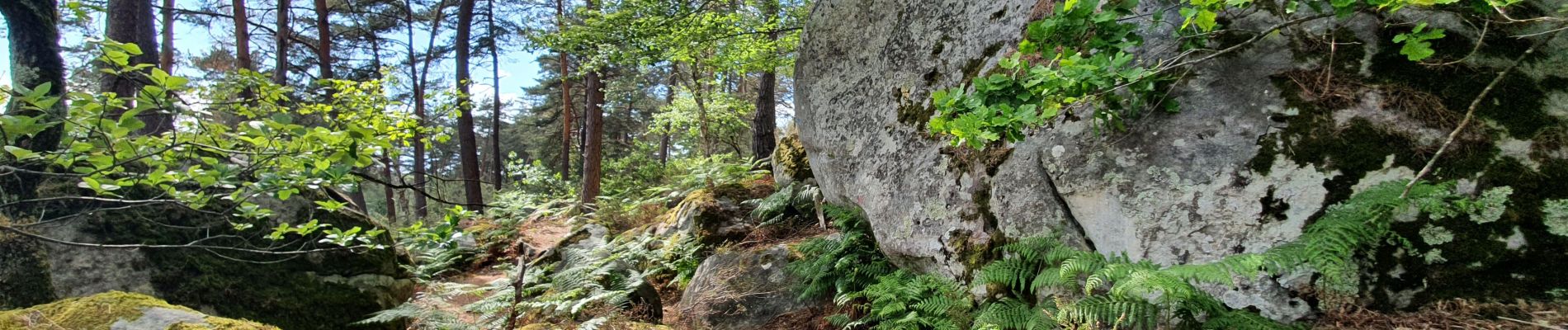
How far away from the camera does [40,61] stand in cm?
329

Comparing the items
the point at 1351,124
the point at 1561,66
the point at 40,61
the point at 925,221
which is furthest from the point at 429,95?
the point at 1561,66

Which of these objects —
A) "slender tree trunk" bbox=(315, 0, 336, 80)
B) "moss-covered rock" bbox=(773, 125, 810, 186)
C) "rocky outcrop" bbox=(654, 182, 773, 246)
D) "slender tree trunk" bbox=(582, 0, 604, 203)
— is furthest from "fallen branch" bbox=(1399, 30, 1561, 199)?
"slender tree trunk" bbox=(315, 0, 336, 80)

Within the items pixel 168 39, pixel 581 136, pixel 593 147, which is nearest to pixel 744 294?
pixel 593 147

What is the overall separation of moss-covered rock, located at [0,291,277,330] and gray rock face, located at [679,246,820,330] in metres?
2.90

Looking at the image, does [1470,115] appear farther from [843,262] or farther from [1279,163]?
[843,262]

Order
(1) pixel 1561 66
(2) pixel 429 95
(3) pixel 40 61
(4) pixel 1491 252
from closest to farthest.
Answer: (4) pixel 1491 252, (1) pixel 1561 66, (3) pixel 40 61, (2) pixel 429 95

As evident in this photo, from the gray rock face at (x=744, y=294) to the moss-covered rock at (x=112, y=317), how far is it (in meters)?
2.90

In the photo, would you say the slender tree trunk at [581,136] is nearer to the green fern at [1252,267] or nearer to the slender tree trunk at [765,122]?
the slender tree trunk at [765,122]

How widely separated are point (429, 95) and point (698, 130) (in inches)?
302

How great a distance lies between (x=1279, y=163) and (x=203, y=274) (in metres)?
7.05

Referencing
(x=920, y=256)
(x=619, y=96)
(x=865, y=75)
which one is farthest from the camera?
(x=619, y=96)

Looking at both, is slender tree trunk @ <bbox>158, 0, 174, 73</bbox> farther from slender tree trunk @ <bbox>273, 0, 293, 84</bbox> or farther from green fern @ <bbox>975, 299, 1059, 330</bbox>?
green fern @ <bbox>975, 299, 1059, 330</bbox>

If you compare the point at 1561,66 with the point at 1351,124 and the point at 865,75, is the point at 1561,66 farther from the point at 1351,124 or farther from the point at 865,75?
the point at 865,75

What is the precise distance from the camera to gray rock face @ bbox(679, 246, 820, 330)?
507 cm
